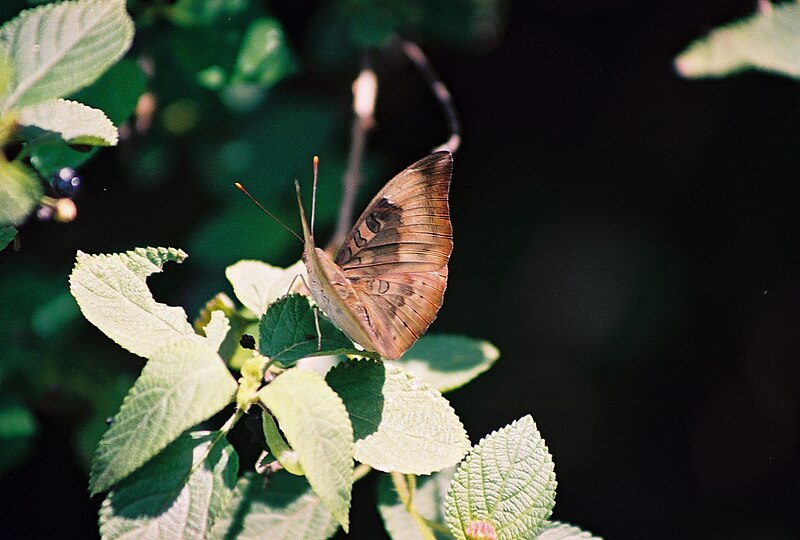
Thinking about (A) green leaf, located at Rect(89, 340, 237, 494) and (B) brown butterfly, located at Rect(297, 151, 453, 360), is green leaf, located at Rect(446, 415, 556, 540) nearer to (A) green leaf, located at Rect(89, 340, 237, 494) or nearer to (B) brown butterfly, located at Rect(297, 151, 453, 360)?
(B) brown butterfly, located at Rect(297, 151, 453, 360)

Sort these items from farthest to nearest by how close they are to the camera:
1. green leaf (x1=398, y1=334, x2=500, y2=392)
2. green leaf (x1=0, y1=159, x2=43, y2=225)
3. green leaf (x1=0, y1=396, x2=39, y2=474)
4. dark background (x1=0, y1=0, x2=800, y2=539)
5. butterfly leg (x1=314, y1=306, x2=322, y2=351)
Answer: dark background (x1=0, y1=0, x2=800, y2=539), green leaf (x1=0, y1=396, x2=39, y2=474), green leaf (x1=398, y1=334, x2=500, y2=392), butterfly leg (x1=314, y1=306, x2=322, y2=351), green leaf (x1=0, y1=159, x2=43, y2=225)

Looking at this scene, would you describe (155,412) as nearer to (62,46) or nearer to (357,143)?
(62,46)

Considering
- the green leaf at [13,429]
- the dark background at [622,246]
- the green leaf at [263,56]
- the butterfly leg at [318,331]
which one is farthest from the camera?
the dark background at [622,246]

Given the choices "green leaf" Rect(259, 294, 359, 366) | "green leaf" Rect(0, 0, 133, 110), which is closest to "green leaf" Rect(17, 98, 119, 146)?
"green leaf" Rect(0, 0, 133, 110)

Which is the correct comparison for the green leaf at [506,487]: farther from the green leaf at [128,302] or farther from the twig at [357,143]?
the twig at [357,143]

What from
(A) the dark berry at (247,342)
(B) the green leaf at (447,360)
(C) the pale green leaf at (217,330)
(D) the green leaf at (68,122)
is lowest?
(B) the green leaf at (447,360)

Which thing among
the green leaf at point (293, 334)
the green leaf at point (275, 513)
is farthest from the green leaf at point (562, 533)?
the green leaf at point (293, 334)

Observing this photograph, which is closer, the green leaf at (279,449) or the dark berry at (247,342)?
the green leaf at (279,449)
